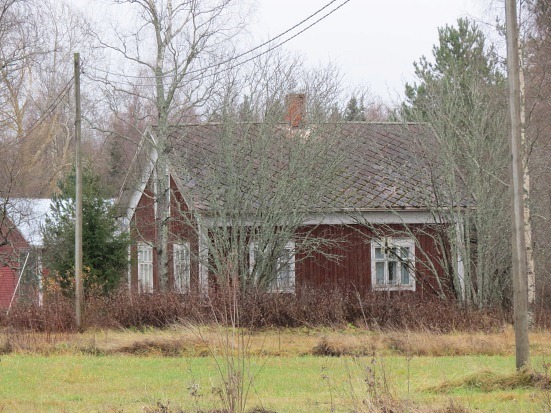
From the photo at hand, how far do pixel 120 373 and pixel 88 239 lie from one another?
10054 mm

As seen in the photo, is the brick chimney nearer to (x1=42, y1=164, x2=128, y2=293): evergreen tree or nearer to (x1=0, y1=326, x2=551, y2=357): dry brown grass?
(x1=42, y1=164, x2=128, y2=293): evergreen tree

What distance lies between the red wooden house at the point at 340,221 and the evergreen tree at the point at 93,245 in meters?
0.72

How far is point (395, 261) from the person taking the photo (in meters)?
23.2

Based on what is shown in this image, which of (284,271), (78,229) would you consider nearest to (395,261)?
(284,271)

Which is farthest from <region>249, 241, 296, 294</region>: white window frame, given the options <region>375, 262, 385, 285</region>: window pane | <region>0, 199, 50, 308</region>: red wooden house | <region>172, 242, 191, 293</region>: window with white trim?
<region>0, 199, 50, 308</region>: red wooden house

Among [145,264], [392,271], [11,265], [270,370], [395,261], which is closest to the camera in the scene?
[270,370]

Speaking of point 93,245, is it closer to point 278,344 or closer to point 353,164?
point 353,164

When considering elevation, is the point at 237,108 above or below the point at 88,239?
above

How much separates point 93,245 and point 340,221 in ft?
20.6

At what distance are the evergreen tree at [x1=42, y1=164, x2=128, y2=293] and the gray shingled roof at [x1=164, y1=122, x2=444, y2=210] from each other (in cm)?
254

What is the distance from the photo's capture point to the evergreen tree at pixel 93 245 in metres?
23.5

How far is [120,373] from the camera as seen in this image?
45.4 ft

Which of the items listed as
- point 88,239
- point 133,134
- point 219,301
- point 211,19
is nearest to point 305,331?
point 219,301

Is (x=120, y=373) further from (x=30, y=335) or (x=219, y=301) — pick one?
(x=219, y=301)
